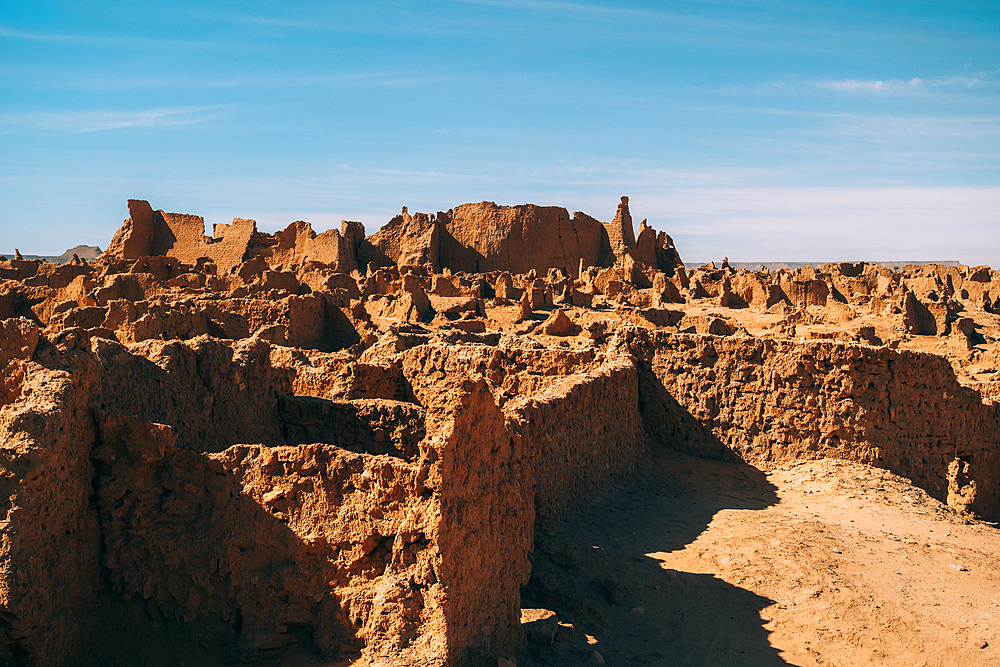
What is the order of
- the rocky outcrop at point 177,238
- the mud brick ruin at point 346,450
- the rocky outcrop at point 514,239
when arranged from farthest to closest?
the rocky outcrop at point 514,239
the rocky outcrop at point 177,238
the mud brick ruin at point 346,450

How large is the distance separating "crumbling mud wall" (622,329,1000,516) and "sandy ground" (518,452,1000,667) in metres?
0.67

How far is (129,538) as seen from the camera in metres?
4.35

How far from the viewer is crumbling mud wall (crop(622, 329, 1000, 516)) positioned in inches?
393

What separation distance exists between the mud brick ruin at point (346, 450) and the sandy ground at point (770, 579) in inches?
22.9

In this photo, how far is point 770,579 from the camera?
272 inches

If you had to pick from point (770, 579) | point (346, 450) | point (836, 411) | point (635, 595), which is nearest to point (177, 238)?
point (836, 411)

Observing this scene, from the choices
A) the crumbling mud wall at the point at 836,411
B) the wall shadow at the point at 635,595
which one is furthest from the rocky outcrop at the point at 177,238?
the wall shadow at the point at 635,595

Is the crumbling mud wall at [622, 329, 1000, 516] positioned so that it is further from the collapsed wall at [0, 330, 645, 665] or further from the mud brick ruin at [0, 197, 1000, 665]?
the collapsed wall at [0, 330, 645, 665]

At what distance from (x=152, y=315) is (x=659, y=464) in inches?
236

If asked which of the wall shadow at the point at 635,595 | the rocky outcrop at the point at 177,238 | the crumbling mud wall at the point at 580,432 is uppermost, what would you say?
the rocky outcrop at the point at 177,238

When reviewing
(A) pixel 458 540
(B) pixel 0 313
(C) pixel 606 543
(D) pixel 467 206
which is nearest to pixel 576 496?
(C) pixel 606 543

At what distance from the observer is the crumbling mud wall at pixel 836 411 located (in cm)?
999

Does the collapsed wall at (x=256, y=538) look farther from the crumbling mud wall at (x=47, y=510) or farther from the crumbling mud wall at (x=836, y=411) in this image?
the crumbling mud wall at (x=836, y=411)

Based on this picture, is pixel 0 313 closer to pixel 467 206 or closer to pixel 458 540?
pixel 458 540
